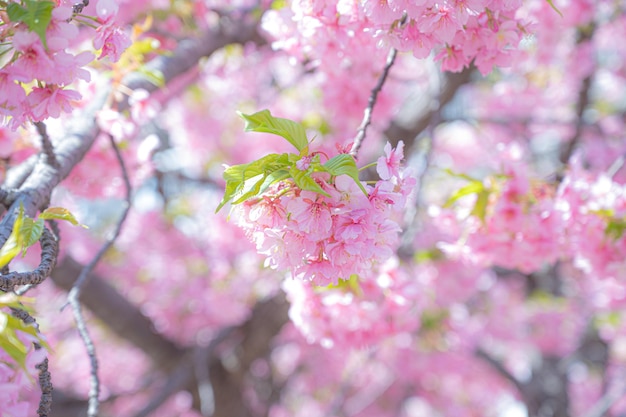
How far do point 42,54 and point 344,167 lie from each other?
1.73 feet

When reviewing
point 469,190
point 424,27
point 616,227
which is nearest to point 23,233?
point 424,27

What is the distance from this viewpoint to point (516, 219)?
67.5 inches

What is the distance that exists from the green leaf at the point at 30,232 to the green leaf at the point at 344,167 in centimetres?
52

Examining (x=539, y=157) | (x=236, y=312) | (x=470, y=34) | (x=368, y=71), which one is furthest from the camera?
(x=539, y=157)

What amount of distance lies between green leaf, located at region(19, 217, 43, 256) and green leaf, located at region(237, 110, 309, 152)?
409mm

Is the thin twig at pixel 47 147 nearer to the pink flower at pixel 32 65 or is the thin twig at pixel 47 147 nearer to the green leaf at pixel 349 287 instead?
the pink flower at pixel 32 65

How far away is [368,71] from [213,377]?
2.60 meters

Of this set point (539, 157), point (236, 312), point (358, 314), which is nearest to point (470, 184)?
point (358, 314)

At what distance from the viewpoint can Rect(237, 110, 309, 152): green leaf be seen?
Result: 1.00 m

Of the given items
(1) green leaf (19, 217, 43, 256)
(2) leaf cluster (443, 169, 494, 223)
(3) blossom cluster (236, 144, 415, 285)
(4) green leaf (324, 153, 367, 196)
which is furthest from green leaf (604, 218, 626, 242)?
(1) green leaf (19, 217, 43, 256)

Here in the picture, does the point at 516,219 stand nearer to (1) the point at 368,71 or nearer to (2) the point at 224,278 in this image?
(1) the point at 368,71

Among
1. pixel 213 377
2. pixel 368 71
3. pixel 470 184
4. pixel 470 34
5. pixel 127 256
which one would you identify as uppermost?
pixel 470 34

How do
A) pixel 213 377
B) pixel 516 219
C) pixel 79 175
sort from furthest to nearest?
1. pixel 213 377
2. pixel 79 175
3. pixel 516 219

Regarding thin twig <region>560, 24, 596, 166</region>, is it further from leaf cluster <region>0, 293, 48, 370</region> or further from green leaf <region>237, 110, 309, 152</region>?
leaf cluster <region>0, 293, 48, 370</region>
